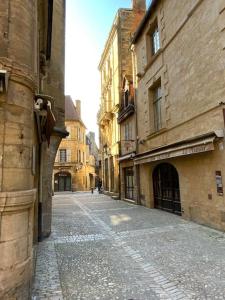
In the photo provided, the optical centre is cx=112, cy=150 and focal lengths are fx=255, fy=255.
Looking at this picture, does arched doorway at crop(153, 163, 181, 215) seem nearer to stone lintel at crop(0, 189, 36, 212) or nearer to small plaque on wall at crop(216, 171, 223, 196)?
small plaque on wall at crop(216, 171, 223, 196)

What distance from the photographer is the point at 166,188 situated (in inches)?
458

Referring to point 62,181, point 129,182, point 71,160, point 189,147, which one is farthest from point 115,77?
point 62,181

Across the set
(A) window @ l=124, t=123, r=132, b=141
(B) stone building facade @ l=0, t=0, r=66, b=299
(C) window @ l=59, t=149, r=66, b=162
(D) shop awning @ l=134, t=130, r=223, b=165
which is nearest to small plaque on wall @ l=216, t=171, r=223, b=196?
(D) shop awning @ l=134, t=130, r=223, b=165

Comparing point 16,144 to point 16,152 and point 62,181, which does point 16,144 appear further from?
point 62,181

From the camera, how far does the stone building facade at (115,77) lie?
63.9ft

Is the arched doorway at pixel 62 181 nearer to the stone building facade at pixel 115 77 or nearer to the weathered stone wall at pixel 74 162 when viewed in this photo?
the weathered stone wall at pixel 74 162

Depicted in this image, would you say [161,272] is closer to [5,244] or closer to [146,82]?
[5,244]

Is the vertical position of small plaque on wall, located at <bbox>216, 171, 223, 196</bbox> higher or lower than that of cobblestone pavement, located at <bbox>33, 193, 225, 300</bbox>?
higher

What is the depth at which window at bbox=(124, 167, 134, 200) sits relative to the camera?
1612 centimetres

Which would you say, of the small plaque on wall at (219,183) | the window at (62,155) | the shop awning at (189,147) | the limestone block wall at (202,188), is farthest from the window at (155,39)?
the window at (62,155)

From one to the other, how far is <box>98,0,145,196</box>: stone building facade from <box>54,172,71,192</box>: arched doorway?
456 inches

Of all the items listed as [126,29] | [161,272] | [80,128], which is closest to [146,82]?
[126,29]

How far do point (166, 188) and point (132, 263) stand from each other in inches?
279

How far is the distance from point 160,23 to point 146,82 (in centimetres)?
289
